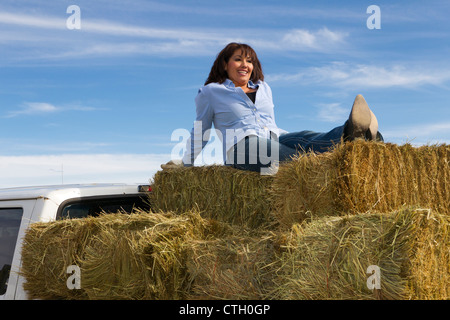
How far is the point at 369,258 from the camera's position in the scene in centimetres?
236

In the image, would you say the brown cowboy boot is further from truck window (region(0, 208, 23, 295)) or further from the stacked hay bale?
truck window (region(0, 208, 23, 295))

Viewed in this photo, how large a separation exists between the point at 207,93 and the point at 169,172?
0.85m

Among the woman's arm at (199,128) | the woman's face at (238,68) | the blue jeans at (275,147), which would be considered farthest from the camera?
the woman's face at (238,68)

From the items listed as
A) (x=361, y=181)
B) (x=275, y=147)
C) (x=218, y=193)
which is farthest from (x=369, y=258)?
(x=218, y=193)

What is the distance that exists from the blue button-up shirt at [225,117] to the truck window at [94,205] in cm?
66

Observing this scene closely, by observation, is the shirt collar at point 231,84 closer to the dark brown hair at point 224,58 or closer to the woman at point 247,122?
the woman at point 247,122

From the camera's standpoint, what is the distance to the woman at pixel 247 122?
3.83 m

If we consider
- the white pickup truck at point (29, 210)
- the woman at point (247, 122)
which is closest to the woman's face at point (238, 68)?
the woman at point (247, 122)

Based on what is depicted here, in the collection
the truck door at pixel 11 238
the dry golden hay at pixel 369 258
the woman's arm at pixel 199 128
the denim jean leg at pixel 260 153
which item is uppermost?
the woman's arm at pixel 199 128

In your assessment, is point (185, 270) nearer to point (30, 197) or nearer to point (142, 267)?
point (142, 267)

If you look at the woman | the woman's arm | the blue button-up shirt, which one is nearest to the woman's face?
the woman

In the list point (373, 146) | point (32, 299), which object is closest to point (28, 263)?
point (32, 299)

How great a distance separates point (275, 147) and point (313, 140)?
0.32 metres
